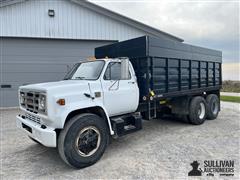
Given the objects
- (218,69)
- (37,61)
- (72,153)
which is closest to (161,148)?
(72,153)

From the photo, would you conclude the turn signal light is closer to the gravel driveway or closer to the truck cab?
the truck cab

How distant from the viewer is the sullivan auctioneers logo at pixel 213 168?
3391mm

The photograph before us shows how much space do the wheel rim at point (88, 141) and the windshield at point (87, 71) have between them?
3.79 feet

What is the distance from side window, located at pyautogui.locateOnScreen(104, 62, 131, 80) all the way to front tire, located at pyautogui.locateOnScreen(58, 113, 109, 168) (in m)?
0.98

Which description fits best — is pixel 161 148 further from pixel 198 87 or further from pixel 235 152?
pixel 198 87

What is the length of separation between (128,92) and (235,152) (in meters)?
2.77

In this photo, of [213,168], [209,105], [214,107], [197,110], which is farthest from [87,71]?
[214,107]

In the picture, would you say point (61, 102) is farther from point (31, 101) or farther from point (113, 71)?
point (113, 71)

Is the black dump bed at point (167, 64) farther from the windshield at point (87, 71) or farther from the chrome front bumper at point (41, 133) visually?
the chrome front bumper at point (41, 133)

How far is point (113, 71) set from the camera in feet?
14.5

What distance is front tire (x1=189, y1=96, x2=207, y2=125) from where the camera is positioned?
641cm

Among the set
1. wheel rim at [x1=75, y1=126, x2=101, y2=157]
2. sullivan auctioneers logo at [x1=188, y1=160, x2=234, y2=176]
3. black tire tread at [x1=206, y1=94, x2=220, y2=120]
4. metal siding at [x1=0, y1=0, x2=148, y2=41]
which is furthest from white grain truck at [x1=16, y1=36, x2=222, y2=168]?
metal siding at [x1=0, y1=0, x2=148, y2=41]

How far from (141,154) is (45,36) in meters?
8.59

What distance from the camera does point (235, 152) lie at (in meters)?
4.21
